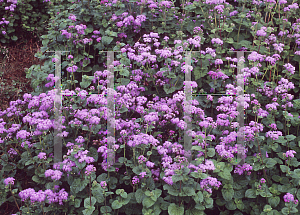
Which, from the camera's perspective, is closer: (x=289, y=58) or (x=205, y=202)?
(x=205, y=202)

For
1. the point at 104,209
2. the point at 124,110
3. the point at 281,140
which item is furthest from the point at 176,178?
the point at 281,140

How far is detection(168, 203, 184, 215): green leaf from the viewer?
10.2 ft

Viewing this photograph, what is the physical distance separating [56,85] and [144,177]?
6.70 feet

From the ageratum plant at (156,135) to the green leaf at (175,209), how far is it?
1cm

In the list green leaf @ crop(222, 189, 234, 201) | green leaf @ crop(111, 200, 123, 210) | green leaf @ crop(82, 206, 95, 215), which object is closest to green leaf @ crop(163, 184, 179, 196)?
green leaf @ crop(111, 200, 123, 210)

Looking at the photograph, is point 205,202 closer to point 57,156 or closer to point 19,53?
point 57,156

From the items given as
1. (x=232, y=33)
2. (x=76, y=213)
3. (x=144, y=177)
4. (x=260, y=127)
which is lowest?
(x=76, y=213)

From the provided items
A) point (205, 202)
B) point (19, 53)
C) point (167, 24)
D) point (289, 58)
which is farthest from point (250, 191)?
point (19, 53)

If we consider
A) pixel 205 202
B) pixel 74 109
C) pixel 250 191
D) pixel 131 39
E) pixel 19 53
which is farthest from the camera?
pixel 19 53

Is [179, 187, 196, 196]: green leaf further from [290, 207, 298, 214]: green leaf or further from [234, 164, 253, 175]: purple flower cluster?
[290, 207, 298, 214]: green leaf

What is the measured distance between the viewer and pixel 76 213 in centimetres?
360

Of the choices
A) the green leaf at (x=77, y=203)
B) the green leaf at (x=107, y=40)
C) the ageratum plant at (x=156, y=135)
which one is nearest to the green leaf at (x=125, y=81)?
the ageratum plant at (x=156, y=135)

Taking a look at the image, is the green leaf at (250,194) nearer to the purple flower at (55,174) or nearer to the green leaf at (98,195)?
the green leaf at (98,195)

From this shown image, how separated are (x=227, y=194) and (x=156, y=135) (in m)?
1.17
